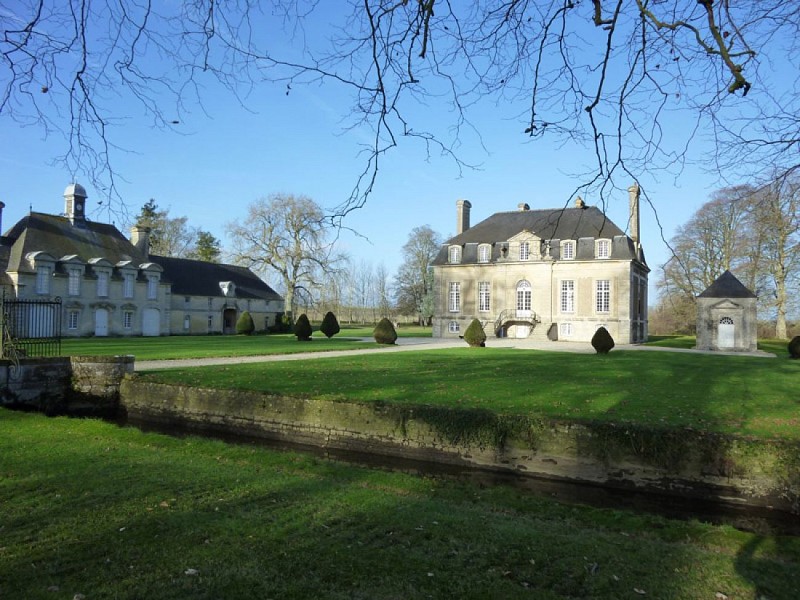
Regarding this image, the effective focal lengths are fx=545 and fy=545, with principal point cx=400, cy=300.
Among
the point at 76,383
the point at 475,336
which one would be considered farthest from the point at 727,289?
the point at 76,383

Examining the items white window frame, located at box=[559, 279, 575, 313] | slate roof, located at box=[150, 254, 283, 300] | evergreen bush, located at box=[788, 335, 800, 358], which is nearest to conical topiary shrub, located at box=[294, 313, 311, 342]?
slate roof, located at box=[150, 254, 283, 300]

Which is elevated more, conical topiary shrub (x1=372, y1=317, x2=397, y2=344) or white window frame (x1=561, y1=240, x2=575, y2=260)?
white window frame (x1=561, y1=240, x2=575, y2=260)

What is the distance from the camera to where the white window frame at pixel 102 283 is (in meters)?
36.3

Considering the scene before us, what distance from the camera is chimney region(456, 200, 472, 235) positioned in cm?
4291

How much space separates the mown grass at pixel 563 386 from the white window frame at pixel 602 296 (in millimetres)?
16372

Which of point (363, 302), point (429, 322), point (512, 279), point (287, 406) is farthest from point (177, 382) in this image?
point (363, 302)

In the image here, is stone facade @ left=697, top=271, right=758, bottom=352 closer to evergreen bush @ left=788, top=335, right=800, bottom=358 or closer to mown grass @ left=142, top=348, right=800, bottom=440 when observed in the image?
evergreen bush @ left=788, top=335, right=800, bottom=358

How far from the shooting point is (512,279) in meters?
38.8

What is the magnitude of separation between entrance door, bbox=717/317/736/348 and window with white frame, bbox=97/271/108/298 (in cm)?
3799

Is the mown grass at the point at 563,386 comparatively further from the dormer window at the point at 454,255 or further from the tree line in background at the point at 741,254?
the dormer window at the point at 454,255

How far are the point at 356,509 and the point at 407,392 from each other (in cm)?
615

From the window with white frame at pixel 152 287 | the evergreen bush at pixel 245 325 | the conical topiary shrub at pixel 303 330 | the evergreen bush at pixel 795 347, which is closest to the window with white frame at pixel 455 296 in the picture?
the conical topiary shrub at pixel 303 330

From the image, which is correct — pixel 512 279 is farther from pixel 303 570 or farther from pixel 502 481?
pixel 303 570

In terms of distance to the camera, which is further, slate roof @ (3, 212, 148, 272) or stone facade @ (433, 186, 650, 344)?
stone facade @ (433, 186, 650, 344)
